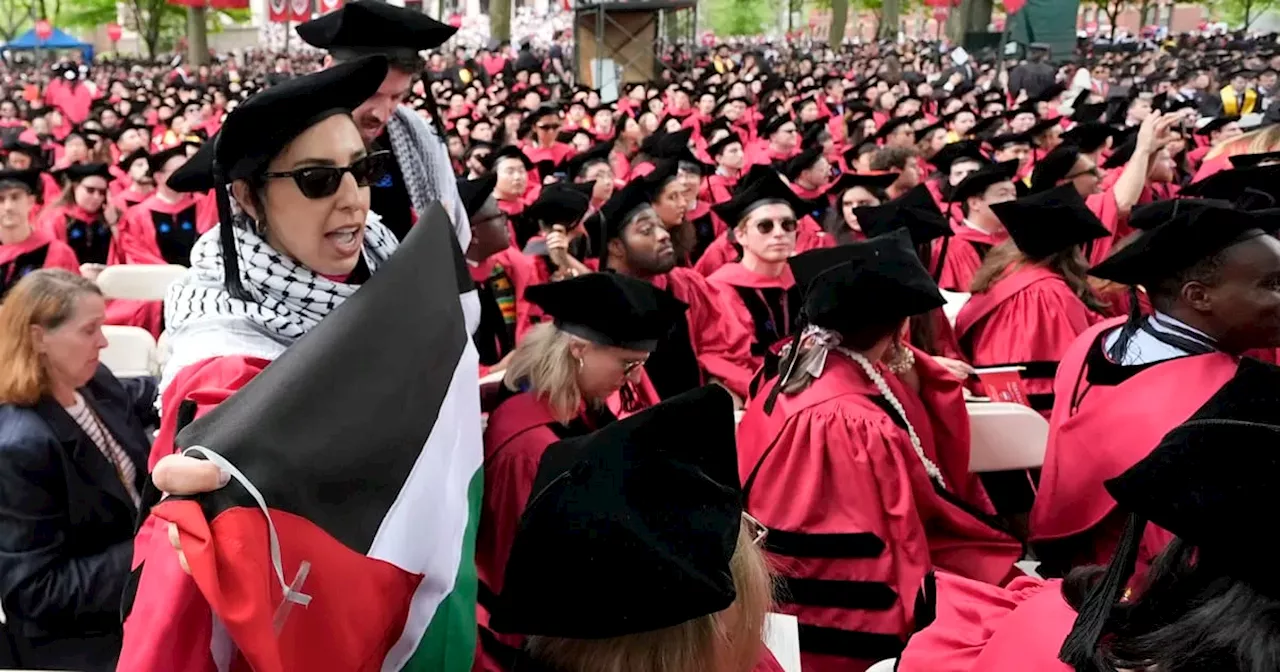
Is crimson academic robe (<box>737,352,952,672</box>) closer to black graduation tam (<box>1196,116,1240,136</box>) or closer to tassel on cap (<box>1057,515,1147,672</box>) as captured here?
tassel on cap (<box>1057,515,1147,672</box>)

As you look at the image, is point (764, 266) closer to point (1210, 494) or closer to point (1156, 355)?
point (1156, 355)

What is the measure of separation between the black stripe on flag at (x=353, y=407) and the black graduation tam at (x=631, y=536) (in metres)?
0.28

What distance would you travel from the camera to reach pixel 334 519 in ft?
5.48

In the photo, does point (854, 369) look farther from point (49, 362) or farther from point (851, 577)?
point (49, 362)

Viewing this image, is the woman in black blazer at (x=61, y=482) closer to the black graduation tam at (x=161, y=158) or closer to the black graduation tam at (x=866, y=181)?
the black graduation tam at (x=866, y=181)

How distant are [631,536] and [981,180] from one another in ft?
17.9

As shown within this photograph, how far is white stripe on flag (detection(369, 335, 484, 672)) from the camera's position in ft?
5.95

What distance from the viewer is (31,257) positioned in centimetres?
708

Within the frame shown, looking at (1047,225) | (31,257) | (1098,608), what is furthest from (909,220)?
(31,257)

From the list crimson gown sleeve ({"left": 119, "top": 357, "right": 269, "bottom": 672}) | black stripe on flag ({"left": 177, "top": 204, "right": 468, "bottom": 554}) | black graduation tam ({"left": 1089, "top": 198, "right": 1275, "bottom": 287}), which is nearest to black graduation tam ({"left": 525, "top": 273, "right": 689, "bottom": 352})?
black stripe on flag ({"left": 177, "top": 204, "right": 468, "bottom": 554})

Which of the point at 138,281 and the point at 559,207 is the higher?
the point at 559,207

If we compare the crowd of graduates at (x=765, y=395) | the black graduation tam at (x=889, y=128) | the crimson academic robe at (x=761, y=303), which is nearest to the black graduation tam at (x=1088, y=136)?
the crowd of graduates at (x=765, y=395)

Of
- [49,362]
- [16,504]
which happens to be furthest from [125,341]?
[16,504]

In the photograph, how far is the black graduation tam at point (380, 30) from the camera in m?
3.33
